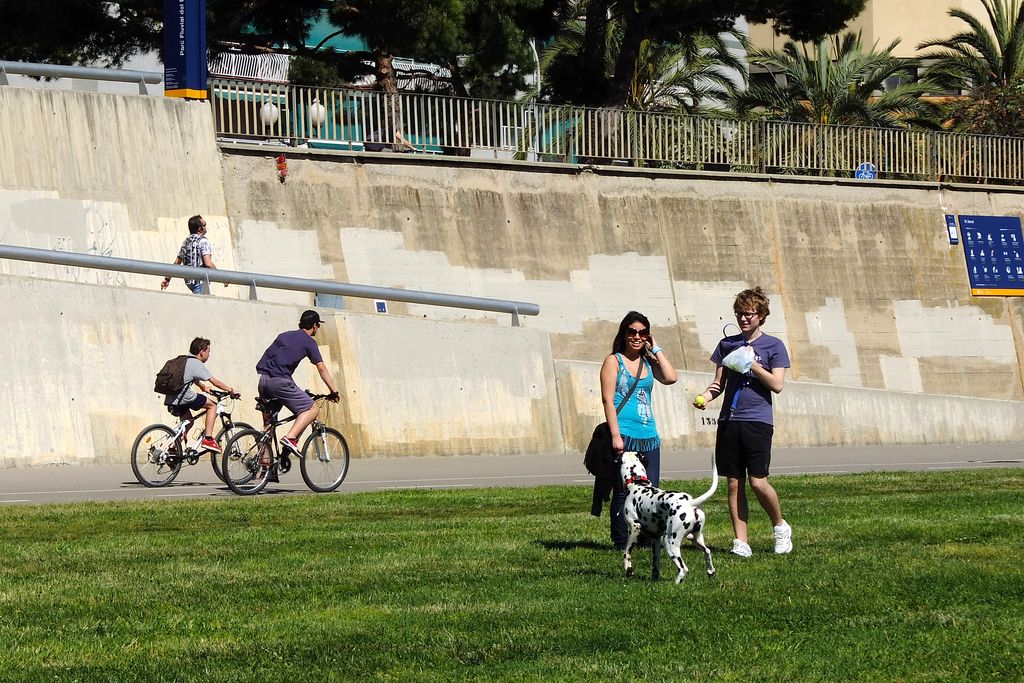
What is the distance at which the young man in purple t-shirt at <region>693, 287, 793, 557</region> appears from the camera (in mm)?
9820

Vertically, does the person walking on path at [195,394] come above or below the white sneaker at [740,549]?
above

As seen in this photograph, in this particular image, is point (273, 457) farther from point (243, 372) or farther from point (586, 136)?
point (586, 136)

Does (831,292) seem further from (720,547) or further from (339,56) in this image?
(720,547)

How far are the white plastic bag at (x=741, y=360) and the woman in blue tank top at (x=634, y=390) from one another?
388 millimetres

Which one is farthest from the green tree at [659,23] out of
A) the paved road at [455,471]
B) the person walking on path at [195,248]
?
the person walking on path at [195,248]

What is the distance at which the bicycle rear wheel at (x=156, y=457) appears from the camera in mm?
15672

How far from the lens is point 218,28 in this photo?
30.3 m

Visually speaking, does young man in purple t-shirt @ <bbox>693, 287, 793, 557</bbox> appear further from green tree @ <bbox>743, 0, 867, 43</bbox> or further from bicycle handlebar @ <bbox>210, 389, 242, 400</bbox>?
green tree @ <bbox>743, 0, 867, 43</bbox>

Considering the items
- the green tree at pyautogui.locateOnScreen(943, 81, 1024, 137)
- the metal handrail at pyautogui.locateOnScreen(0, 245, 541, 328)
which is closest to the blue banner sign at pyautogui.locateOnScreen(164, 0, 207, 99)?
the metal handrail at pyautogui.locateOnScreen(0, 245, 541, 328)

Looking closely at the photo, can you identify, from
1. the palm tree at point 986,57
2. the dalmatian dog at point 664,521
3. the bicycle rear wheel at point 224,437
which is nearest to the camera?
the dalmatian dog at point 664,521

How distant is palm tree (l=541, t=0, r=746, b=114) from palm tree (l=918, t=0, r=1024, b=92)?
6.32m

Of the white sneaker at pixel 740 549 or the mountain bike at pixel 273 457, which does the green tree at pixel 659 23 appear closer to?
the mountain bike at pixel 273 457

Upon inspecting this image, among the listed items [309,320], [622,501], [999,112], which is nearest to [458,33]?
[309,320]

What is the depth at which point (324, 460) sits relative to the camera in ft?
49.7
